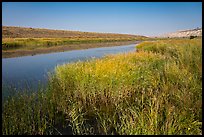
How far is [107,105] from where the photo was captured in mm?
6789

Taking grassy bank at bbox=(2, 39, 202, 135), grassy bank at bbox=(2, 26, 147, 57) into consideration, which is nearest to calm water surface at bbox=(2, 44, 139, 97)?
grassy bank at bbox=(2, 39, 202, 135)

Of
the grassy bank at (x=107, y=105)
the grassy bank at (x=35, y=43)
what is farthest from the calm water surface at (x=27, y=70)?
the grassy bank at (x=35, y=43)

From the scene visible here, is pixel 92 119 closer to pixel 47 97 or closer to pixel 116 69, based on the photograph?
pixel 47 97

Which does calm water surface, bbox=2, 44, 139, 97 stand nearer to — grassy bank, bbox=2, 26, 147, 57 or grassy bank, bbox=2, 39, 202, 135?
grassy bank, bbox=2, 39, 202, 135

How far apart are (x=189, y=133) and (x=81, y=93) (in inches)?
136

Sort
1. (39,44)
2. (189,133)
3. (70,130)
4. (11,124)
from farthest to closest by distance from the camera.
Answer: (39,44) < (70,130) < (11,124) < (189,133)

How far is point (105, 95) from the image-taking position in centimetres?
726

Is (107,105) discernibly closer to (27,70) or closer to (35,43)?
(27,70)

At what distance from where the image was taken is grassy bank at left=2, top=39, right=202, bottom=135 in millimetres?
4977

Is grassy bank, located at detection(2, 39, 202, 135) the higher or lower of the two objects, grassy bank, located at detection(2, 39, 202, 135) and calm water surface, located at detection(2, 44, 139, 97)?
the higher

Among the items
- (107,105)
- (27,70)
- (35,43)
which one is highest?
(35,43)

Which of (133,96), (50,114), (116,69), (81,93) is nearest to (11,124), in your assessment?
(50,114)

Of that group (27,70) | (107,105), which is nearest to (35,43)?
(27,70)

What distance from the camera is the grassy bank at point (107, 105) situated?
498 cm
